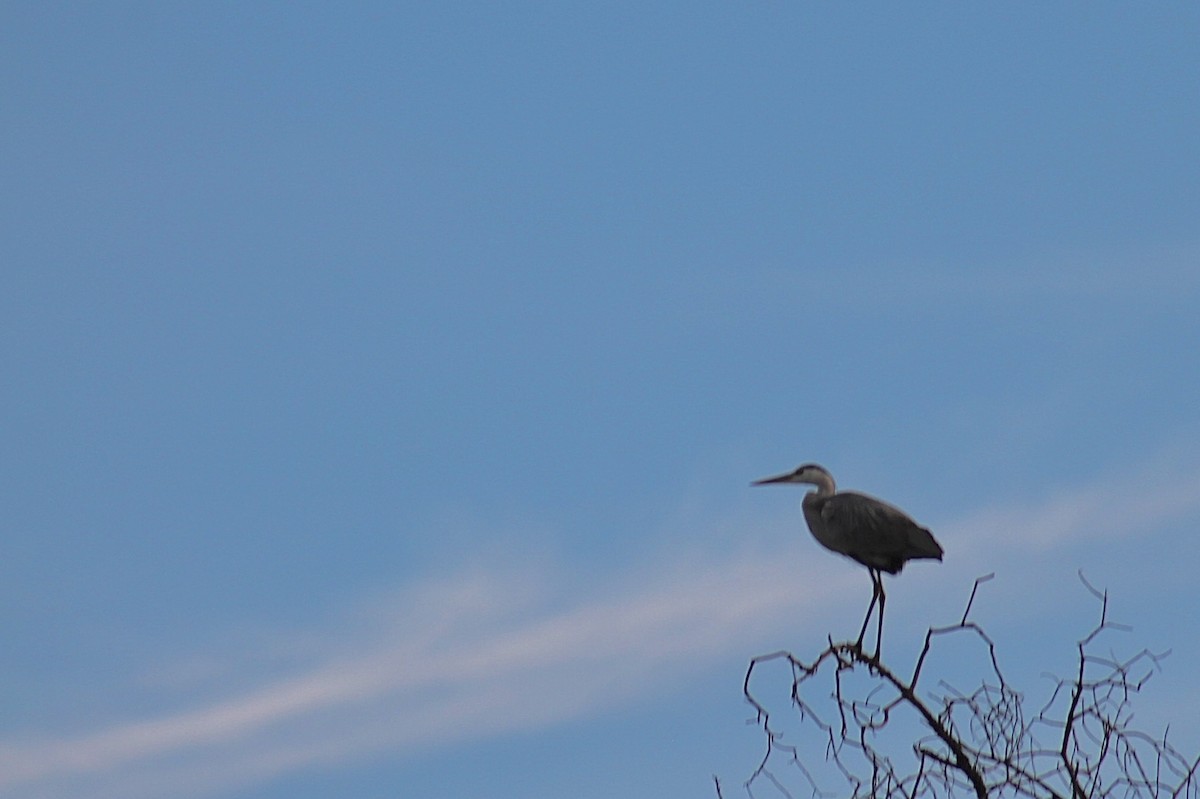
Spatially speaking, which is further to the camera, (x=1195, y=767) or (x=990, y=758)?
(x=990, y=758)

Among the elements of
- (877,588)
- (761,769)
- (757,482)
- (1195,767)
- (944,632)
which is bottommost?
(1195,767)

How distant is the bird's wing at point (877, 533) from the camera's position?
12.1 meters

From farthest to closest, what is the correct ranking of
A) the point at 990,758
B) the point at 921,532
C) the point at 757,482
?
1. the point at 757,482
2. the point at 921,532
3. the point at 990,758

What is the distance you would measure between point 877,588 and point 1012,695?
4576 mm

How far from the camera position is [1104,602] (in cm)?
748

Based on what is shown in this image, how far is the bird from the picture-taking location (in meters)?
12.1

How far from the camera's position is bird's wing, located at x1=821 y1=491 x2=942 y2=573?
39.7 feet

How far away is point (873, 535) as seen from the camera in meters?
12.4

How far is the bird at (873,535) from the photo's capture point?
1212 cm

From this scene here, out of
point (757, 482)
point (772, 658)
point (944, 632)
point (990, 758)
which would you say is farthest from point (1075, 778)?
point (757, 482)

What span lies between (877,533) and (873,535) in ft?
0.14

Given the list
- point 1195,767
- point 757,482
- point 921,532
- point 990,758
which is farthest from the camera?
point 757,482

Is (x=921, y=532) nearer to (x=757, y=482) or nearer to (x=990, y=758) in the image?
(x=757, y=482)

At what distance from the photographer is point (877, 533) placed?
40.4 ft
